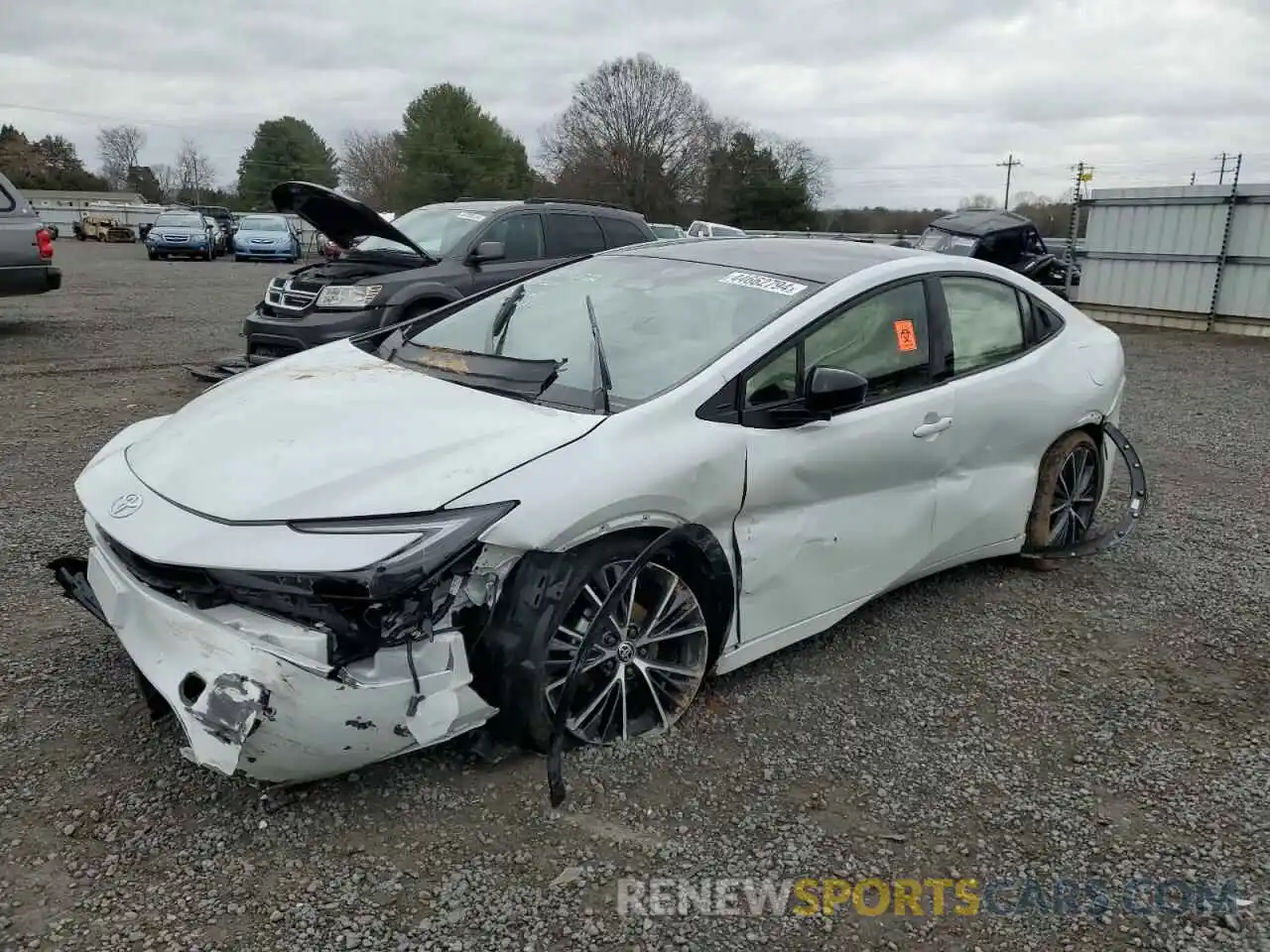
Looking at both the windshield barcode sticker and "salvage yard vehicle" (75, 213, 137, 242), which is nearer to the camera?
the windshield barcode sticker

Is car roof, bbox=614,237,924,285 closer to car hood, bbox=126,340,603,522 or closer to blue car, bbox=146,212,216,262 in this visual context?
car hood, bbox=126,340,603,522

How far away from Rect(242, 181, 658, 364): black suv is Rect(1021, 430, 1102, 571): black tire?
12.7ft

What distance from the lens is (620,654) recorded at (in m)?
2.86

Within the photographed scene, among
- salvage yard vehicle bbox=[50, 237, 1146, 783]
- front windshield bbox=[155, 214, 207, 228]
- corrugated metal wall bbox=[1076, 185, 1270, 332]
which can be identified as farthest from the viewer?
front windshield bbox=[155, 214, 207, 228]

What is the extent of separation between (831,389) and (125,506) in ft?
7.16

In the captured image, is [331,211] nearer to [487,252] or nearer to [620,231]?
[487,252]

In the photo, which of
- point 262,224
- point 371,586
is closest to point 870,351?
A: point 371,586

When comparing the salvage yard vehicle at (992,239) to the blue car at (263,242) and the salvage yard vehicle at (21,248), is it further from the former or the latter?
the blue car at (263,242)

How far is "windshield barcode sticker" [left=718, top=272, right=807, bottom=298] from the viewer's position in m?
3.53

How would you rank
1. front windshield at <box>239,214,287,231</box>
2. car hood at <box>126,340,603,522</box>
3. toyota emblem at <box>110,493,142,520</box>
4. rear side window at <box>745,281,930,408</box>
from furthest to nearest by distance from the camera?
front windshield at <box>239,214,287,231</box> → rear side window at <box>745,281,930,408</box> → toyota emblem at <box>110,493,142,520</box> → car hood at <box>126,340,603,522</box>

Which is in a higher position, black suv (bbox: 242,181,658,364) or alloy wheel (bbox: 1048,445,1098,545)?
black suv (bbox: 242,181,658,364)

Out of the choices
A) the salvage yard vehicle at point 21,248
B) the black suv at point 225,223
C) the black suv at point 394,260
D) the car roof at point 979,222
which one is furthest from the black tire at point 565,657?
the black suv at point 225,223

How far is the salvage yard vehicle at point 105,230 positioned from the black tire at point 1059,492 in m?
46.0

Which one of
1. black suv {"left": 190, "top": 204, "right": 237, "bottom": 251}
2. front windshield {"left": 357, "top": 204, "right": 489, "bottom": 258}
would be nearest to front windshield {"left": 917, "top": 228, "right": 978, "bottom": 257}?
front windshield {"left": 357, "top": 204, "right": 489, "bottom": 258}
